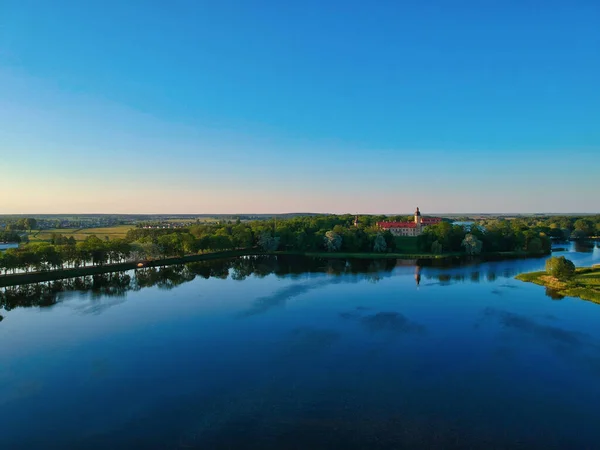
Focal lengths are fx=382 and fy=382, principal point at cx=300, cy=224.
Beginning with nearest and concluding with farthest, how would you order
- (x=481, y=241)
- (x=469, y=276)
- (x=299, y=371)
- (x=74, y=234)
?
(x=299, y=371)
(x=469, y=276)
(x=481, y=241)
(x=74, y=234)

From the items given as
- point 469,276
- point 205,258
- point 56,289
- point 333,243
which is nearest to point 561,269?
point 469,276

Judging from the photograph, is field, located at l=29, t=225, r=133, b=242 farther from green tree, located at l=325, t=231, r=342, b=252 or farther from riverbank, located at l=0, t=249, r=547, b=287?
green tree, located at l=325, t=231, r=342, b=252

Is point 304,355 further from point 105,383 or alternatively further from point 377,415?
point 105,383

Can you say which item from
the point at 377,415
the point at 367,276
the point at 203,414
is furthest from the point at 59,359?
→ the point at 367,276

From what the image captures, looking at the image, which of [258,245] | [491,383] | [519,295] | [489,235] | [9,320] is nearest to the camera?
[491,383]

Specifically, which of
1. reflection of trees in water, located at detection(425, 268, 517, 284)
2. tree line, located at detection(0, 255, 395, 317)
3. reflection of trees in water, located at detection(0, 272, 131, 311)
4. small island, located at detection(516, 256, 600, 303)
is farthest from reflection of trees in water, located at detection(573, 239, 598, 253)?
reflection of trees in water, located at detection(0, 272, 131, 311)

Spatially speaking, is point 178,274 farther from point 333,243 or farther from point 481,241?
point 481,241

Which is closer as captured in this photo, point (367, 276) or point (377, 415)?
point (377, 415)
